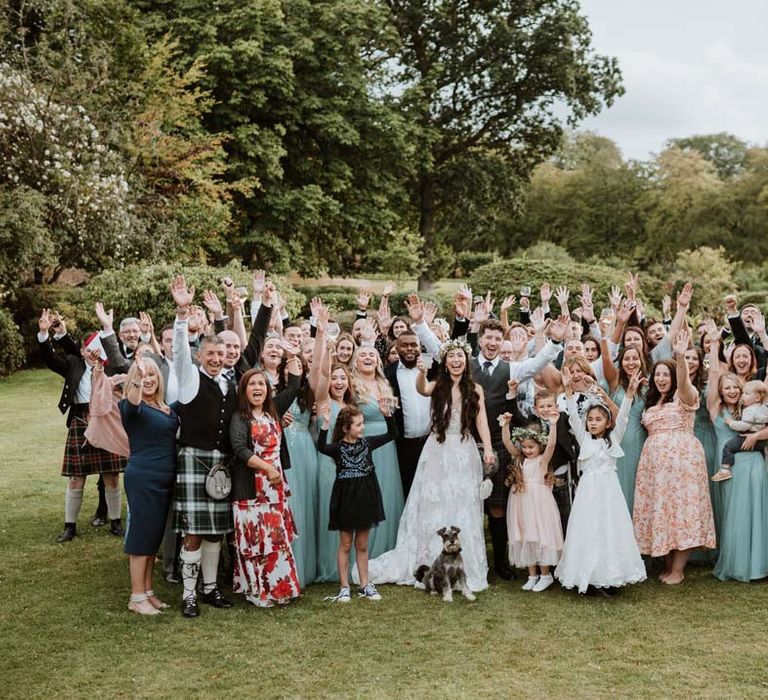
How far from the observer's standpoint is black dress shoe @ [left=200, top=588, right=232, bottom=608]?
6.34m

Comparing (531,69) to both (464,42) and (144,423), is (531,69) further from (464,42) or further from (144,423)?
(144,423)

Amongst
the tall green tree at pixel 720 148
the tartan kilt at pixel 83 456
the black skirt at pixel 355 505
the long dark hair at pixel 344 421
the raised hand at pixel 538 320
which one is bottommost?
the black skirt at pixel 355 505

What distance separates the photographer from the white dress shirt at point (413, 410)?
7.46 metres

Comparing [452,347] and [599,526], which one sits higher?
[452,347]

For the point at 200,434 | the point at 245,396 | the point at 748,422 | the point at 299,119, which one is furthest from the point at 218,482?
the point at 299,119

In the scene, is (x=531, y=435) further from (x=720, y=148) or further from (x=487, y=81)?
(x=720, y=148)

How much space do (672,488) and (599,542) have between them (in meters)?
0.85

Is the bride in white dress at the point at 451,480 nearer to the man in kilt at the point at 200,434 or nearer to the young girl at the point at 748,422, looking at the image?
the man in kilt at the point at 200,434

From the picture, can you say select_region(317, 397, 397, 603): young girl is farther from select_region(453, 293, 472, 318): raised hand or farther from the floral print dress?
the floral print dress

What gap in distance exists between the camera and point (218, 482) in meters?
6.05

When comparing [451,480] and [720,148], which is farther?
[720,148]

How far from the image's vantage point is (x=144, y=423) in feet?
19.9

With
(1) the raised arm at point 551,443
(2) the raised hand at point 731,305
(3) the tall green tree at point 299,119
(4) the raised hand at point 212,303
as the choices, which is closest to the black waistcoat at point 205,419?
(4) the raised hand at point 212,303

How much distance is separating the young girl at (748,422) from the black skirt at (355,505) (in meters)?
2.86
